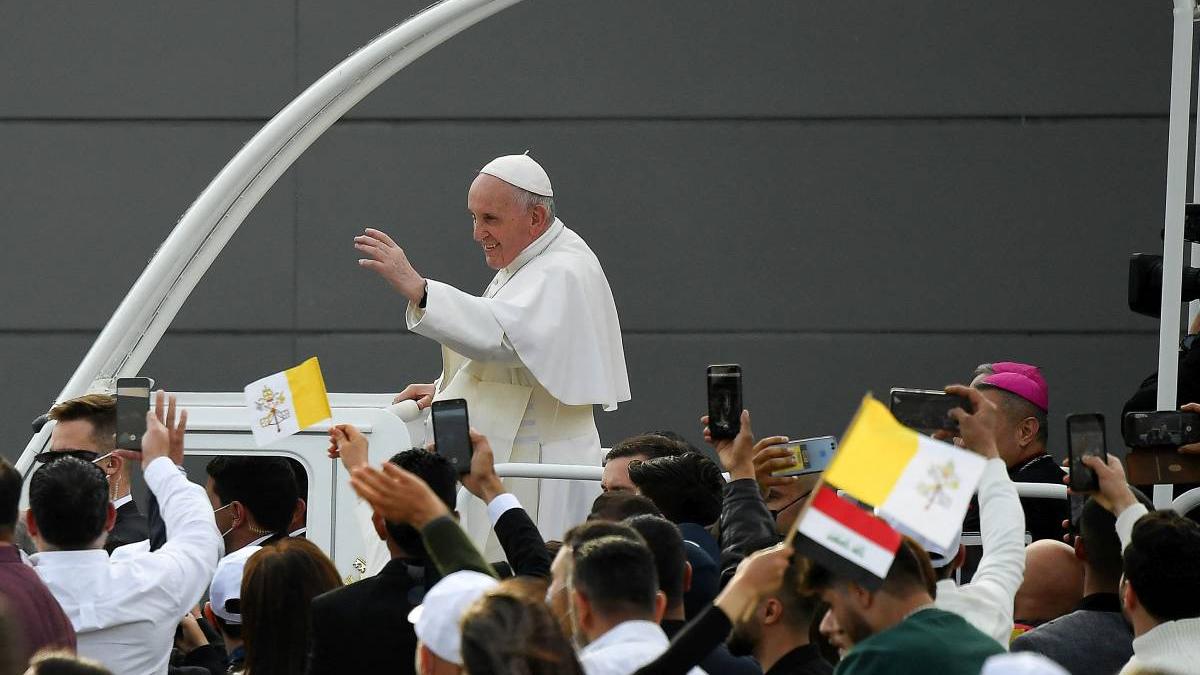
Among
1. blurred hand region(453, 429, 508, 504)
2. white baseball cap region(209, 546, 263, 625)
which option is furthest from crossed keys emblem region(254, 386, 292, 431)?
blurred hand region(453, 429, 508, 504)

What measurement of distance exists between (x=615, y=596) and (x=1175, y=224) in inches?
108

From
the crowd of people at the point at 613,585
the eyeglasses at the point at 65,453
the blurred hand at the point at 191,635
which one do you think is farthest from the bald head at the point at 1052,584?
the eyeglasses at the point at 65,453

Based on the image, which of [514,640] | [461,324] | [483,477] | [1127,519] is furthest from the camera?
[461,324]

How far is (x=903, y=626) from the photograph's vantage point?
305cm

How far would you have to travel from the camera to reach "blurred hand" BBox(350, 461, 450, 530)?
126 inches

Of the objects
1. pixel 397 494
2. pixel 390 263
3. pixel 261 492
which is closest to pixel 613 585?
Result: pixel 397 494

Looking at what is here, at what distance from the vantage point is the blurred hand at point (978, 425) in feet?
12.2

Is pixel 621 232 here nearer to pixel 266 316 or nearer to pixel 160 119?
pixel 266 316

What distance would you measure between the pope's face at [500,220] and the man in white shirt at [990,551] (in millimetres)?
2617

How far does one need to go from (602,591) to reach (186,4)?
6582 mm

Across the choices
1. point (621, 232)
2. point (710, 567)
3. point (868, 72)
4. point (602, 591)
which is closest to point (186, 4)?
point (621, 232)

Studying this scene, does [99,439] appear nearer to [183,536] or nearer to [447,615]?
[183,536]

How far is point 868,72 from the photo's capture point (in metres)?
8.85

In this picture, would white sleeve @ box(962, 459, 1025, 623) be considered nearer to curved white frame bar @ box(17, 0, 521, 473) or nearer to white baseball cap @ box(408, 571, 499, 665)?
white baseball cap @ box(408, 571, 499, 665)
